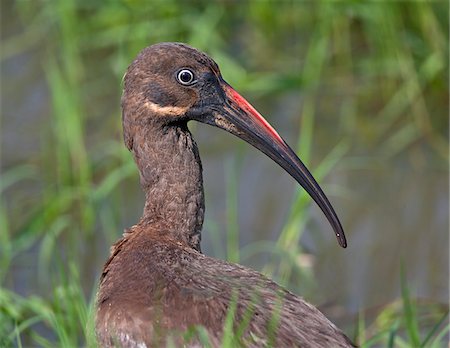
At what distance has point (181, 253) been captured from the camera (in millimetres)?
4594

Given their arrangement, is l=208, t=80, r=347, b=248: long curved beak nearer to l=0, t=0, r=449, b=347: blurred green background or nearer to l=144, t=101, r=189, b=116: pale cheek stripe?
l=144, t=101, r=189, b=116: pale cheek stripe

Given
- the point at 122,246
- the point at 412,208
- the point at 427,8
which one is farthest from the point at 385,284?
the point at 122,246

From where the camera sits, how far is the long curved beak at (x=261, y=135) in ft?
16.0

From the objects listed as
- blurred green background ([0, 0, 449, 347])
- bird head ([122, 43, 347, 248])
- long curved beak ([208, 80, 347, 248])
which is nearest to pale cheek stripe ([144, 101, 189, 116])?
bird head ([122, 43, 347, 248])

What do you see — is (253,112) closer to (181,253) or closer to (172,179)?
(172,179)

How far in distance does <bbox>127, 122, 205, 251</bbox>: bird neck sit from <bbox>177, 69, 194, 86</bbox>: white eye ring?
170 mm

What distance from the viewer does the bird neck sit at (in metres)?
4.82

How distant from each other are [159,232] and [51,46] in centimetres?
370

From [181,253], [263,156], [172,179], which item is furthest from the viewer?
[263,156]

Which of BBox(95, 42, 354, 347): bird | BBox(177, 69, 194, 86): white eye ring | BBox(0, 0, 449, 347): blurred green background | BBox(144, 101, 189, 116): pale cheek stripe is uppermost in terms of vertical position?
BBox(0, 0, 449, 347): blurred green background

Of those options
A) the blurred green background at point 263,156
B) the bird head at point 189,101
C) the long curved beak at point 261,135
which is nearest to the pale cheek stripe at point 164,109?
the bird head at point 189,101

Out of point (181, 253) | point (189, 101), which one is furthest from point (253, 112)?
point (181, 253)

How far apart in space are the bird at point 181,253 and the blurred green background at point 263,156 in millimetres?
1050

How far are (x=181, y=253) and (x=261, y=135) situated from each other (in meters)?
0.56
